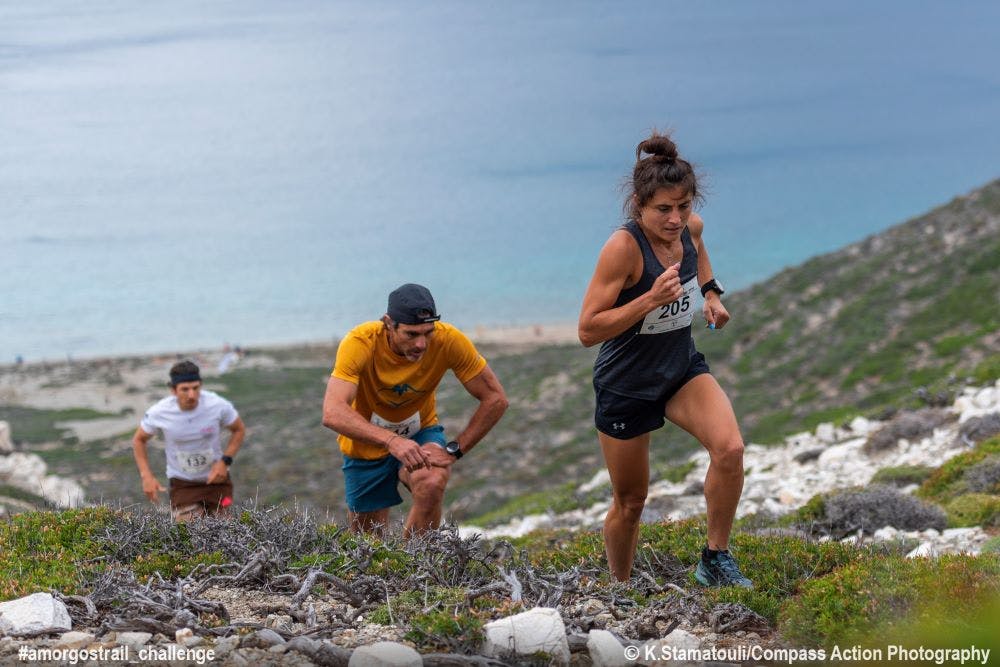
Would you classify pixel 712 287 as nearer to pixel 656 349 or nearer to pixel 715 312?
pixel 715 312

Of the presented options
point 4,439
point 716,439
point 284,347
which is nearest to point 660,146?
point 716,439

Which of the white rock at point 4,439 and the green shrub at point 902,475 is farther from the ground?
the white rock at point 4,439

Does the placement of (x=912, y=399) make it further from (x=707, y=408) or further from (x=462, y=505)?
(x=707, y=408)

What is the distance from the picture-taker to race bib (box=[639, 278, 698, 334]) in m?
6.24

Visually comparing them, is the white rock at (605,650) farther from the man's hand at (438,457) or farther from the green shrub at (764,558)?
the man's hand at (438,457)

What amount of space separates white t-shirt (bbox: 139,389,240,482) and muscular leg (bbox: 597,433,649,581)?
4509mm

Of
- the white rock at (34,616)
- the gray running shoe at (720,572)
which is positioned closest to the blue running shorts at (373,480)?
the gray running shoe at (720,572)

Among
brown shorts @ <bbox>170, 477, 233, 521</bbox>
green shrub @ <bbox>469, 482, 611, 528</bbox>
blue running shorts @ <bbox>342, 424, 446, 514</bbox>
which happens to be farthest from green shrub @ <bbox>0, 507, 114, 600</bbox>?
green shrub @ <bbox>469, 482, 611, 528</bbox>

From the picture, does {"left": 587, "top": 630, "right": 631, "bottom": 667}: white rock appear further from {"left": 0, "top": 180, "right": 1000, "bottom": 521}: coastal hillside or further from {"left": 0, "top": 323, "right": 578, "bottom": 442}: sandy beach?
{"left": 0, "top": 323, "right": 578, "bottom": 442}: sandy beach

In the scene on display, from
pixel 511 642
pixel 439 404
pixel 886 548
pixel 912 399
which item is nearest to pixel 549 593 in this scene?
pixel 511 642

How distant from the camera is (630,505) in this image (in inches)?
263

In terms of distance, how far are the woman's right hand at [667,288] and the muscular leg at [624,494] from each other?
92cm

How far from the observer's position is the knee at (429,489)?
24.3 ft

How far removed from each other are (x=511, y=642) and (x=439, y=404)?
25.7 meters
